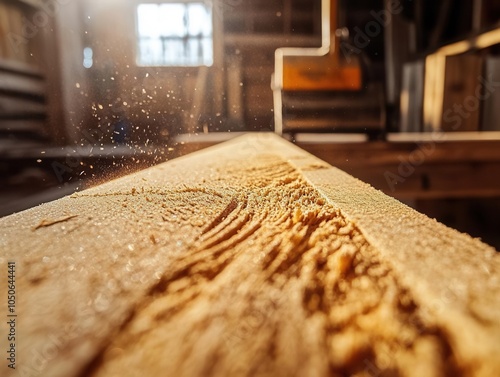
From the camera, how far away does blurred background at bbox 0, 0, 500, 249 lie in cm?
365

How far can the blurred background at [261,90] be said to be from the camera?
12.0 ft

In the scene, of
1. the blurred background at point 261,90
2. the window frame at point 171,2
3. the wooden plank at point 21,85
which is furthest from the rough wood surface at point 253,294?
the window frame at point 171,2

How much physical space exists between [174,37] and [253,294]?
8313 mm

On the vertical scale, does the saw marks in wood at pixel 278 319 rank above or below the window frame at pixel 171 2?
below

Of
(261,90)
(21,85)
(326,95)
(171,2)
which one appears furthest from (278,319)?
(171,2)

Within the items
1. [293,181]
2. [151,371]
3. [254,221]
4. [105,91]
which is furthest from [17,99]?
[151,371]

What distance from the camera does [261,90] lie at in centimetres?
743

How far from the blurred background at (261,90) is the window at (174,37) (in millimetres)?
28

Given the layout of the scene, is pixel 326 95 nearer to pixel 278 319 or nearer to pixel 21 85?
pixel 278 319

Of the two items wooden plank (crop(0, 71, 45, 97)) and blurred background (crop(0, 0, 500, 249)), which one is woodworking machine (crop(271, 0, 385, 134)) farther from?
wooden plank (crop(0, 71, 45, 97))

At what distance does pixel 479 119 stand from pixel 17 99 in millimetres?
6339

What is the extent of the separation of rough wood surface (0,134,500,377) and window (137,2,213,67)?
736 centimetres

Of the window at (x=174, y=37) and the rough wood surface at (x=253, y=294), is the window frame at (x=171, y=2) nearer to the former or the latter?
the window at (x=174, y=37)

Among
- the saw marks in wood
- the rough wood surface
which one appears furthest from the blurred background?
the saw marks in wood
